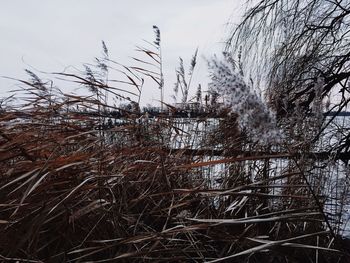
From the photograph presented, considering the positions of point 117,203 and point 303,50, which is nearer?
point 117,203

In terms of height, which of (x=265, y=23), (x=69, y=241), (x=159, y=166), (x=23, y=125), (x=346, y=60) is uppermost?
(x=265, y=23)

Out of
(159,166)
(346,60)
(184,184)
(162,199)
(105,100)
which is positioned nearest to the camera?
(162,199)

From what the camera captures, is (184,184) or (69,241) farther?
(184,184)

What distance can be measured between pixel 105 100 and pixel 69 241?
1.47m

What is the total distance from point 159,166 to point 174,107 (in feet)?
4.32

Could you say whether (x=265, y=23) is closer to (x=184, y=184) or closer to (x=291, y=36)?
(x=291, y=36)

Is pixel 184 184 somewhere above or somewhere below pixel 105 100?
below

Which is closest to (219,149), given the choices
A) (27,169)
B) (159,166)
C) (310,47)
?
(159,166)

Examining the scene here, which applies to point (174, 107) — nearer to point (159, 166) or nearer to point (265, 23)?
point (159, 166)

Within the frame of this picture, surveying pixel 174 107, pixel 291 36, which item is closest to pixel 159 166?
pixel 174 107

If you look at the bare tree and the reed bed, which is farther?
the bare tree

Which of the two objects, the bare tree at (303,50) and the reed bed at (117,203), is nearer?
the reed bed at (117,203)

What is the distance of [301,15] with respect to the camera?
5.48m

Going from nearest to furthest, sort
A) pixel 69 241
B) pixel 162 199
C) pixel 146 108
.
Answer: pixel 69 241, pixel 162 199, pixel 146 108
